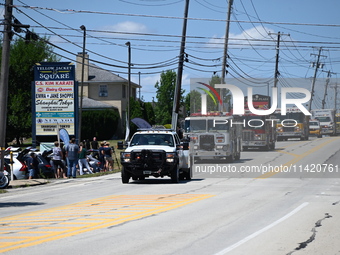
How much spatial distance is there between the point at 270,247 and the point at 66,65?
84.1 feet

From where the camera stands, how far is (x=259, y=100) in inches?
1997

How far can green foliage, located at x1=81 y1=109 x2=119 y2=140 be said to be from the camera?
6656 cm

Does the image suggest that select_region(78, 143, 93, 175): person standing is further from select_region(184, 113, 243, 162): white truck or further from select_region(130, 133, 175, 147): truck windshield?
select_region(184, 113, 243, 162): white truck

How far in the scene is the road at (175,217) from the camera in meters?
10.1

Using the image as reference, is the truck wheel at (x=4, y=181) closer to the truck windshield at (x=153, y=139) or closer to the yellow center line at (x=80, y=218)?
the truck windshield at (x=153, y=139)

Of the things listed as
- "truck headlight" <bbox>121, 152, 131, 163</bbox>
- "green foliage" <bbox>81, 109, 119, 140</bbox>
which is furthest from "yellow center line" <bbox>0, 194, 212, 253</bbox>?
"green foliage" <bbox>81, 109, 119, 140</bbox>

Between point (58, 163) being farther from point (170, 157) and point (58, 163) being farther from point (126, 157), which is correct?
point (170, 157)

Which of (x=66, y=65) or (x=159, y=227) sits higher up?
(x=66, y=65)

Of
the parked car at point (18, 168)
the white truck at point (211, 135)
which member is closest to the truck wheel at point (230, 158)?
the white truck at point (211, 135)

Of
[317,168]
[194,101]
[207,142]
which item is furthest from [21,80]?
[317,168]

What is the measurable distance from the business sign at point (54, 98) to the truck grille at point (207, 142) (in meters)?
7.07

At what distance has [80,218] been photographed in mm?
13617

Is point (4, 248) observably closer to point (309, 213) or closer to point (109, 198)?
point (309, 213)

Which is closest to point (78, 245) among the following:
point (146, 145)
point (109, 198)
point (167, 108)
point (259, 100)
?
point (109, 198)
